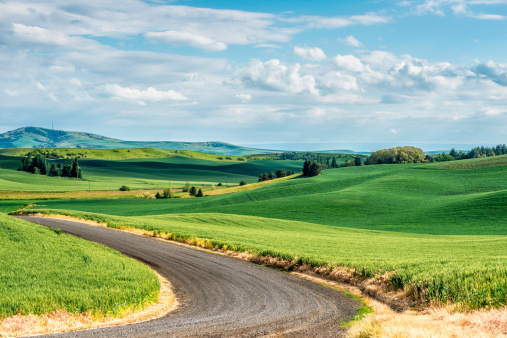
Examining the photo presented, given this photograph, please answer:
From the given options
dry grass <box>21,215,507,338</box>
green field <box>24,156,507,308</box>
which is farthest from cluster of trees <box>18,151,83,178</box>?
dry grass <box>21,215,507,338</box>

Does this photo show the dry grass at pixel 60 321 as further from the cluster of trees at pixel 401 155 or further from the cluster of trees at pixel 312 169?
the cluster of trees at pixel 401 155

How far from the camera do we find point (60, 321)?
1380 cm

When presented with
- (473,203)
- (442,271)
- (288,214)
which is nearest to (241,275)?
(442,271)

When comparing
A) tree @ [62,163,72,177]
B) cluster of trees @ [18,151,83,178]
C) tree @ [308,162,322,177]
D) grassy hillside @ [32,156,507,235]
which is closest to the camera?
grassy hillside @ [32,156,507,235]

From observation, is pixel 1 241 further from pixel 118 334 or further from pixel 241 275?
pixel 118 334

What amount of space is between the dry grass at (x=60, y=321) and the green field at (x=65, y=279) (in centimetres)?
31

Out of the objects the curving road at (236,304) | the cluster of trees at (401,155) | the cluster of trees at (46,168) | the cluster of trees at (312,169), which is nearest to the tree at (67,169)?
the cluster of trees at (46,168)

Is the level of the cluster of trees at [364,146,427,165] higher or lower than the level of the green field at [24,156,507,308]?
higher

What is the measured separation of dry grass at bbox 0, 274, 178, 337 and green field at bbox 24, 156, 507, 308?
31.6 feet

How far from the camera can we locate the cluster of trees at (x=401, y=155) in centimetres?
14525

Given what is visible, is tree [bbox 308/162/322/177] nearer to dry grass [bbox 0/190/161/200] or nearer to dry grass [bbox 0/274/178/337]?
dry grass [bbox 0/190/161/200]

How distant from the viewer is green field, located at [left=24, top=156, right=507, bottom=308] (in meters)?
16.7

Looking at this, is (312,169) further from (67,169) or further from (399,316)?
(399,316)

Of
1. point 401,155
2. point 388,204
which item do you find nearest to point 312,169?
point 401,155
